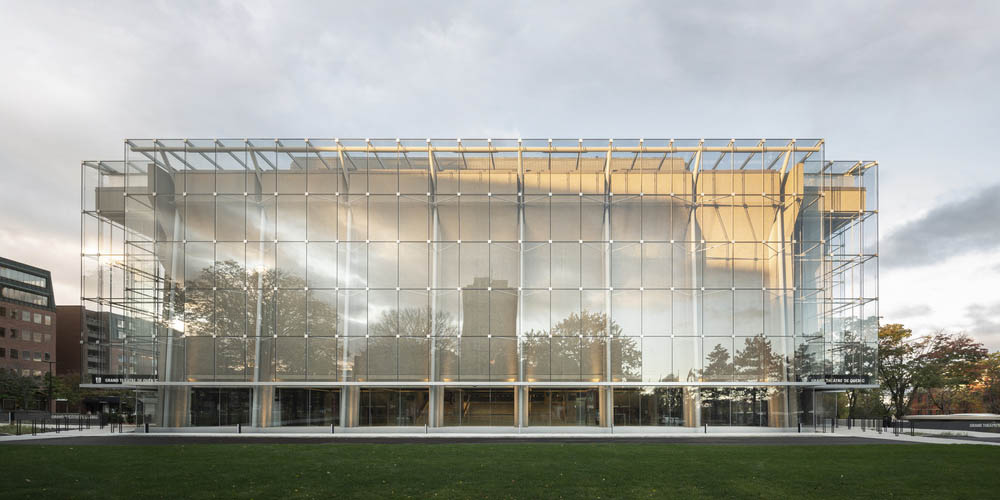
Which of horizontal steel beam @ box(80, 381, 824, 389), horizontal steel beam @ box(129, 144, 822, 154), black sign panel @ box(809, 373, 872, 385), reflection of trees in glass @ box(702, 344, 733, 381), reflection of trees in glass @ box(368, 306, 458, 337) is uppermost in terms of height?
horizontal steel beam @ box(129, 144, 822, 154)

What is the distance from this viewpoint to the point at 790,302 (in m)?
42.5

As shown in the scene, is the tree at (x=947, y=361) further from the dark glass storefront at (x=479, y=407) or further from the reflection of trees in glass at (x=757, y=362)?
the dark glass storefront at (x=479, y=407)

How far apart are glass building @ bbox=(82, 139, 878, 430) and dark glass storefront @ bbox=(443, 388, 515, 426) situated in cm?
11

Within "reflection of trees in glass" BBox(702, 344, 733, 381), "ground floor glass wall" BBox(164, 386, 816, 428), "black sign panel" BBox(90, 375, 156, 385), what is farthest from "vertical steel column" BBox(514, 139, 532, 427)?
"black sign panel" BBox(90, 375, 156, 385)

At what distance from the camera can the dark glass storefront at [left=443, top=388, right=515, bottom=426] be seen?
4150cm

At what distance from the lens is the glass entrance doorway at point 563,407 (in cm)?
4144

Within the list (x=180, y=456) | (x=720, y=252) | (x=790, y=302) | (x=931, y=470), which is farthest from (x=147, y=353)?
(x=931, y=470)

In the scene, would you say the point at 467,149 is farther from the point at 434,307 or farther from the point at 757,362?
the point at 757,362

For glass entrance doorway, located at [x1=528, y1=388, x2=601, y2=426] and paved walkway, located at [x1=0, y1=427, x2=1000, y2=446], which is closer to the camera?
paved walkway, located at [x1=0, y1=427, x2=1000, y2=446]

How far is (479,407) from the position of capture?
41625 mm

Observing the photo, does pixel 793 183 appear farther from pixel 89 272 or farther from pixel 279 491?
pixel 89 272

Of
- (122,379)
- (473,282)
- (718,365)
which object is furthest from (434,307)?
(122,379)

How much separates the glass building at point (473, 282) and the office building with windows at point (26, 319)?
274 ft

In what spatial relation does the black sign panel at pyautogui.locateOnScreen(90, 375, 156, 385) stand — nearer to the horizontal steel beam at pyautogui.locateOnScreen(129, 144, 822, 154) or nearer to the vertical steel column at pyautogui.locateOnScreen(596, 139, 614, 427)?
the horizontal steel beam at pyautogui.locateOnScreen(129, 144, 822, 154)
